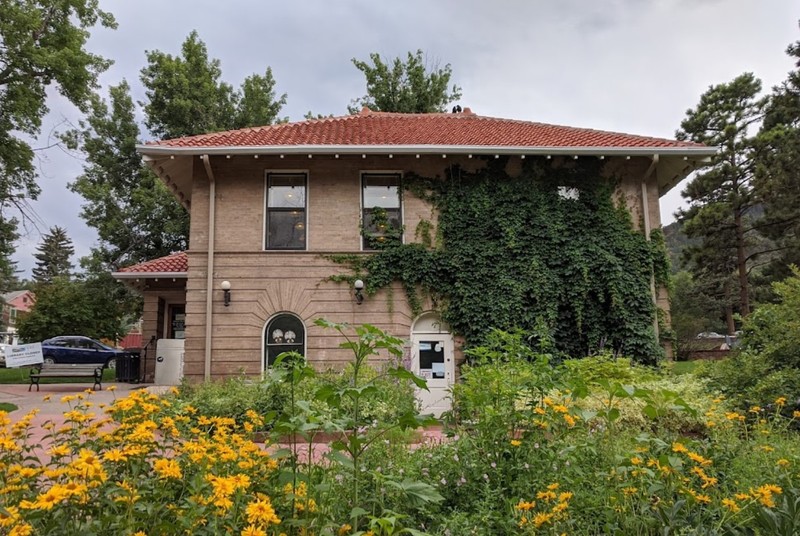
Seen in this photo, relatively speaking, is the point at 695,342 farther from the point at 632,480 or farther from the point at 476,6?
the point at 632,480

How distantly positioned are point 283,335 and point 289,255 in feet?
6.30

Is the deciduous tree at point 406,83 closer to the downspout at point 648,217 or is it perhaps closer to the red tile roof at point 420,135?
the red tile roof at point 420,135

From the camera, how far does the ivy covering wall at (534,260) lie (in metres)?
11.4

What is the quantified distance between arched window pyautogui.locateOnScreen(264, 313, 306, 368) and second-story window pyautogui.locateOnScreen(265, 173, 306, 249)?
1.81 meters

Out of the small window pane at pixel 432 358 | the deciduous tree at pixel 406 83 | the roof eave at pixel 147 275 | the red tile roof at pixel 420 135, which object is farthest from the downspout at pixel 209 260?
the deciduous tree at pixel 406 83

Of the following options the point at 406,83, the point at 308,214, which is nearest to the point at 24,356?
the point at 308,214

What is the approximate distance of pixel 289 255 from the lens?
11672 mm

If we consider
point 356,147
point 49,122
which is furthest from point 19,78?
point 356,147

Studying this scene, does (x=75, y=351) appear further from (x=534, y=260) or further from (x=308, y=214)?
(x=534, y=260)

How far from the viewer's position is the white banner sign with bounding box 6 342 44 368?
48.0 ft

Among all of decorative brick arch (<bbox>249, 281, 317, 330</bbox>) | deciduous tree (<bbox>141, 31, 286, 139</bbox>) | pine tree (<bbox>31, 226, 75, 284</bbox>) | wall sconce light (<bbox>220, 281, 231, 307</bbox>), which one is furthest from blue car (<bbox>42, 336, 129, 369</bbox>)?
pine tree (<bbox>31, 226, 75, 284</bbox>)

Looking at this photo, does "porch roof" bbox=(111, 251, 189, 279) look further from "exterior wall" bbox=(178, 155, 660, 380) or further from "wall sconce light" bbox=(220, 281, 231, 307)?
"wall sconce light" bbox=(220, 281, 231, 307)

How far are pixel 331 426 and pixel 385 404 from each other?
15.7ft

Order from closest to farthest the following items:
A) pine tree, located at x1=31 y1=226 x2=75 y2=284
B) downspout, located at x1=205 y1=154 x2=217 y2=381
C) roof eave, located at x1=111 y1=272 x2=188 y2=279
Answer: downspout, located at x1=205 y1=154 x2=217 y2=381
roof eave, located at x1=111 y1=272 x2=188 y2=279
pine tree, located at x1=31 y1=226 x2=75 y2=284
